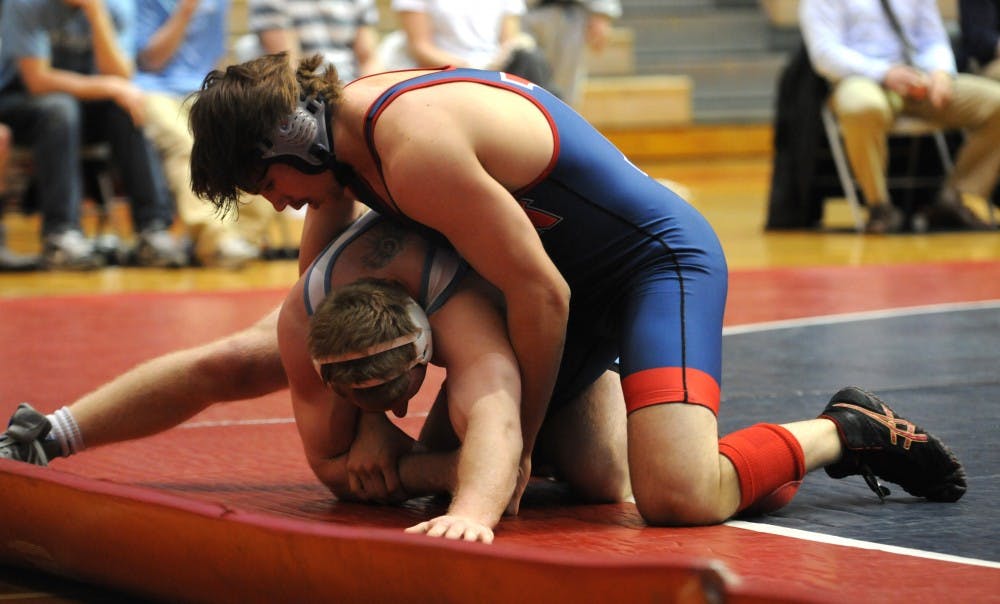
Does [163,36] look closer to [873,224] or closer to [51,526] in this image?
[873,224]

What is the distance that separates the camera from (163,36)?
6.54 m

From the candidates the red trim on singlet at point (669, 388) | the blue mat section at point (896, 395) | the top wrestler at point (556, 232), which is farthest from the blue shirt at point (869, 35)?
the red trim on singlet at point (669, 388)

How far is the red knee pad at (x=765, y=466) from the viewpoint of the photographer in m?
2.35

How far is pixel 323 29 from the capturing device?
6.63 meters

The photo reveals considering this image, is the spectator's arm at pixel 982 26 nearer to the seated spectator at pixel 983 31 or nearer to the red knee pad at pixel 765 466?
the seated spectator at pixel 983 31

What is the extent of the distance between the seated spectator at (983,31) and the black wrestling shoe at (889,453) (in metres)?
4.92

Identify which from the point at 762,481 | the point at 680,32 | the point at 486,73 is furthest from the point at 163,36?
the point at 680,32

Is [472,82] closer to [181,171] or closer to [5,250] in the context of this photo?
[181,171]

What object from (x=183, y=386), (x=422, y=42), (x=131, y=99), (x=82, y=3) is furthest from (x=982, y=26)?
(x=183, y=386)

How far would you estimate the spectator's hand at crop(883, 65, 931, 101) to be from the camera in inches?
263

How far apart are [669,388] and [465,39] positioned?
4.65m

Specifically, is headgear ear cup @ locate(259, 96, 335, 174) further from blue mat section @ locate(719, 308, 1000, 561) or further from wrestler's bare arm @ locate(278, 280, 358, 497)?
blue mat section @ locate(719, 308, 1000, 561)

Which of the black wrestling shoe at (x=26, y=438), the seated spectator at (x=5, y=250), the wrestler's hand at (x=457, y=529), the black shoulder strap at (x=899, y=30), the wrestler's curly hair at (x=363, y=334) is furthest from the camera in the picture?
the black shoulder strap at (x=899, y=30)

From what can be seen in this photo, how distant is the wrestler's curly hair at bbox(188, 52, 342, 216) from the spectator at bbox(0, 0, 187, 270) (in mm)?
3846
